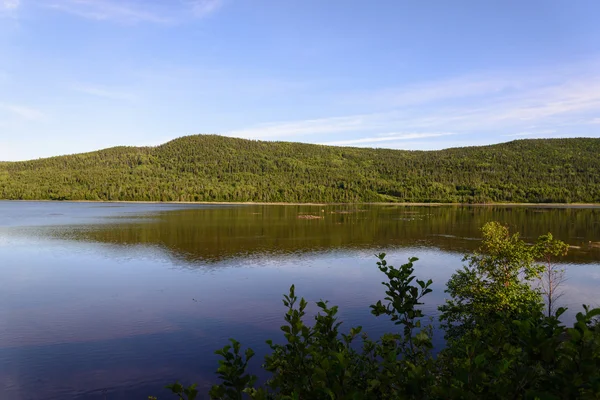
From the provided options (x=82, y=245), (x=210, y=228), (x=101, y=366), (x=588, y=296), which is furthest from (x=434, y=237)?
(x=101, y=366)

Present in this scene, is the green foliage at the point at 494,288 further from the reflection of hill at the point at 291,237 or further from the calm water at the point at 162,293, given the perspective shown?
the reflection of hill at the point at 291,237

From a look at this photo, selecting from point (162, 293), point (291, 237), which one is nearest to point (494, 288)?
point (162, 293)

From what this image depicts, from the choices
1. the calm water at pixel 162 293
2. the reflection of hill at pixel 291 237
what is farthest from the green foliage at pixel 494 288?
the reflection of hill at pixel 291 237

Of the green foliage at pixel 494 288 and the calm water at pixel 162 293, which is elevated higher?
the green foliage at pixel 494 288

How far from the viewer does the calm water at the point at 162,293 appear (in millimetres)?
26094

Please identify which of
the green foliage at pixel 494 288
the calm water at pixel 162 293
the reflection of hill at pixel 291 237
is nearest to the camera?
the calm water at pixel 162 293

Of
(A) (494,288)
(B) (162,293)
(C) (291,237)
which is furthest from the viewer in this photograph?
(C) (291,237)

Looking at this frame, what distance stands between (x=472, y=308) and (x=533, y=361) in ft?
83.5

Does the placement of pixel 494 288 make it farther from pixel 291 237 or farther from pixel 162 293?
pixel 291 237

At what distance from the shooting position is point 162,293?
4488cm

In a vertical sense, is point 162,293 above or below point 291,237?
below

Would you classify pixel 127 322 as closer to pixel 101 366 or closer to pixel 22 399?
pixel 101 366

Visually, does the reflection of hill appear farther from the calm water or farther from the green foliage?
the green foliage

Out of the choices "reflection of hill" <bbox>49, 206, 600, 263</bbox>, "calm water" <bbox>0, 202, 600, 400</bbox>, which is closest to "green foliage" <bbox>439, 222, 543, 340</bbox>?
"calm water" <bbox>0, 202, 600, 400</bbox>
